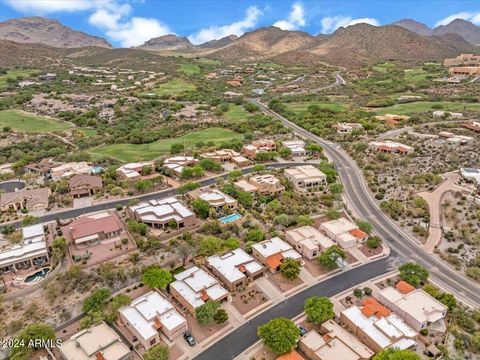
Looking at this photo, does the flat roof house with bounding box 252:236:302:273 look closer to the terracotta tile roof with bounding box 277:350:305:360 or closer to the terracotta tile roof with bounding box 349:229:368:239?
the terracotta tile roof with bounding box 349:229:368:239

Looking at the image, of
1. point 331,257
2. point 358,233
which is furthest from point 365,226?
point 331,257

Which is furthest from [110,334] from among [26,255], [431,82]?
[431,82]

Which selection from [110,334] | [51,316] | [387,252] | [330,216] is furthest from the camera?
[330,216]

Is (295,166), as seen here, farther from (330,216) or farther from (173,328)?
(173,328)

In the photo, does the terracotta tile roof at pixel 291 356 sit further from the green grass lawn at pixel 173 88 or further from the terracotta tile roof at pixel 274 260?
the green grass lawn at pixel 173 88

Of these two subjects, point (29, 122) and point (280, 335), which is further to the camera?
point (29, 122)

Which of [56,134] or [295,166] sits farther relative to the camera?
[56,134]

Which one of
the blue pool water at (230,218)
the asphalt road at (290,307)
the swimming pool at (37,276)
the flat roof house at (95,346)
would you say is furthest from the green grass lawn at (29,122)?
the asphalt road at (290,307)

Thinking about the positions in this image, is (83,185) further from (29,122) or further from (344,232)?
(29,122)
